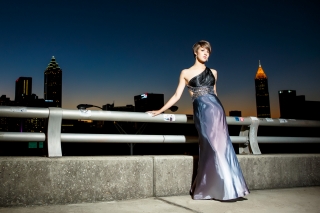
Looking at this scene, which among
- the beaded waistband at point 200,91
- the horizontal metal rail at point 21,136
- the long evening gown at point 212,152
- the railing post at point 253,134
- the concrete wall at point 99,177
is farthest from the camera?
the railing post at point 253,134

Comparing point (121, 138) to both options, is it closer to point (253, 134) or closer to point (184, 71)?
point (184, 71)

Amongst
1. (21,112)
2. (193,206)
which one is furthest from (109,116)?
(193,206)

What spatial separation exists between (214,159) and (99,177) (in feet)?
4.74

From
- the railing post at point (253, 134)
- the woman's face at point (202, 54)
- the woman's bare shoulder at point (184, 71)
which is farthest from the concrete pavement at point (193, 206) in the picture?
the woman's face at point (202, 54)

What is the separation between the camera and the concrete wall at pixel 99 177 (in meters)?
3.19

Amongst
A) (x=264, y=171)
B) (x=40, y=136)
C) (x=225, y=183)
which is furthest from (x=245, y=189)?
(x=40, y=136)

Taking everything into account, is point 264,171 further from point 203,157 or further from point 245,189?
point 203,157

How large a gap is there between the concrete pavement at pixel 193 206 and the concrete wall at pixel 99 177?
112 mm

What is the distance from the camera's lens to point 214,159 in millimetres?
3691

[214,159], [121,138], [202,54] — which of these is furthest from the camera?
[202,54]

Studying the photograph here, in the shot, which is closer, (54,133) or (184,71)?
(54,133)

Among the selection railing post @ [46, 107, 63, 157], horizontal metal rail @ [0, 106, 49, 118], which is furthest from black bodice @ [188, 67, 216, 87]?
horizontal metal rail @ [0, 106, 49, 118]

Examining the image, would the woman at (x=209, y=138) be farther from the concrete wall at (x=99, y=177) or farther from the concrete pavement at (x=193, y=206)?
the concrete wall at (x=99, y=177)

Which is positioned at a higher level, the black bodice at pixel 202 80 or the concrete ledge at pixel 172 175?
the black bodice at pixel 202 80
